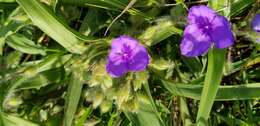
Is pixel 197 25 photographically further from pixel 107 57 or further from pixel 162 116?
pixel 162 116

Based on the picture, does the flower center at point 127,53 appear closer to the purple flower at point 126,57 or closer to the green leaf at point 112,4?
the purple flower at point 126,57

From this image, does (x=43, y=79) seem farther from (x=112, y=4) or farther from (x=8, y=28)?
(x=112, y=4)

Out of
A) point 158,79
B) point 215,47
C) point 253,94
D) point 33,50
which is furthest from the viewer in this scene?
point 33,50

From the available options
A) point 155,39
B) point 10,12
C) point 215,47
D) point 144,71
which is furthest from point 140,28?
point 10,12

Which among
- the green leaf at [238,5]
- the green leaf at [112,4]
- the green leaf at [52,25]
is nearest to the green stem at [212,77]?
the green leaf at [238,5]

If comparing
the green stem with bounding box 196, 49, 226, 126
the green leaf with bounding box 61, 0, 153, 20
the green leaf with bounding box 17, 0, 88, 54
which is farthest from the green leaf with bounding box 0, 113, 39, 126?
the green stem with bounding box 196, 49, 226, 126

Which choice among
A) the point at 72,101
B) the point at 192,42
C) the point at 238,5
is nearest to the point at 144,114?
the point at 72,101

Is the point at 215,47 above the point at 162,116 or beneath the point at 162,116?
above
